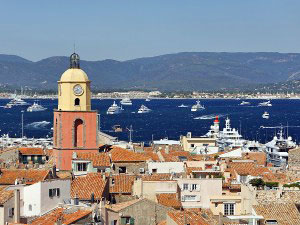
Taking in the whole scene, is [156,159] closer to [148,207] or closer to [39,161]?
[39,161]

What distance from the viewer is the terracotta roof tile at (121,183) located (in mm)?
36475

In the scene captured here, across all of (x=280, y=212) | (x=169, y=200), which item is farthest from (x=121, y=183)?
(x=280, y=212)

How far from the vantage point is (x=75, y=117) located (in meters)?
48.8

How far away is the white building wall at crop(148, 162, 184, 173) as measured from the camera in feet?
144

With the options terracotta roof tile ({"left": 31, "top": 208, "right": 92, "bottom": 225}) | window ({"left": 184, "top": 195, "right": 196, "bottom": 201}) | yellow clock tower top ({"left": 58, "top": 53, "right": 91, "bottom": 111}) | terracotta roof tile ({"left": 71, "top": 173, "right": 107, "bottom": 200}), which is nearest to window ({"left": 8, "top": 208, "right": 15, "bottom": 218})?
terracotta roof tile ({"left": 31, "top": 208, "right": 92, "bottom": 225})

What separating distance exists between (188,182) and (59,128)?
14.4m

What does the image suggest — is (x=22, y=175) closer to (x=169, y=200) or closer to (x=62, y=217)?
(x=169, y=200)

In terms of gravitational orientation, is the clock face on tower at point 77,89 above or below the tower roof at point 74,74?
below

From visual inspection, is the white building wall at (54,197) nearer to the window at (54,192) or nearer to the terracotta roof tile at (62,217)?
the window at (54,192)

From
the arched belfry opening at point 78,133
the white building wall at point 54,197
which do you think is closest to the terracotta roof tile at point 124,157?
the arched belfry opening at point 78,133

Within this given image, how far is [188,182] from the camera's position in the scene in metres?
36.0

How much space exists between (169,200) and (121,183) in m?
4.49

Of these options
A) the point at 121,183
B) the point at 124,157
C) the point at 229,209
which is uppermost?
the point at 124,157

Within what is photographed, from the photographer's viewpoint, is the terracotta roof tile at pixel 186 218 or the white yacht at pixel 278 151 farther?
the white yacht at pixel 278 151
